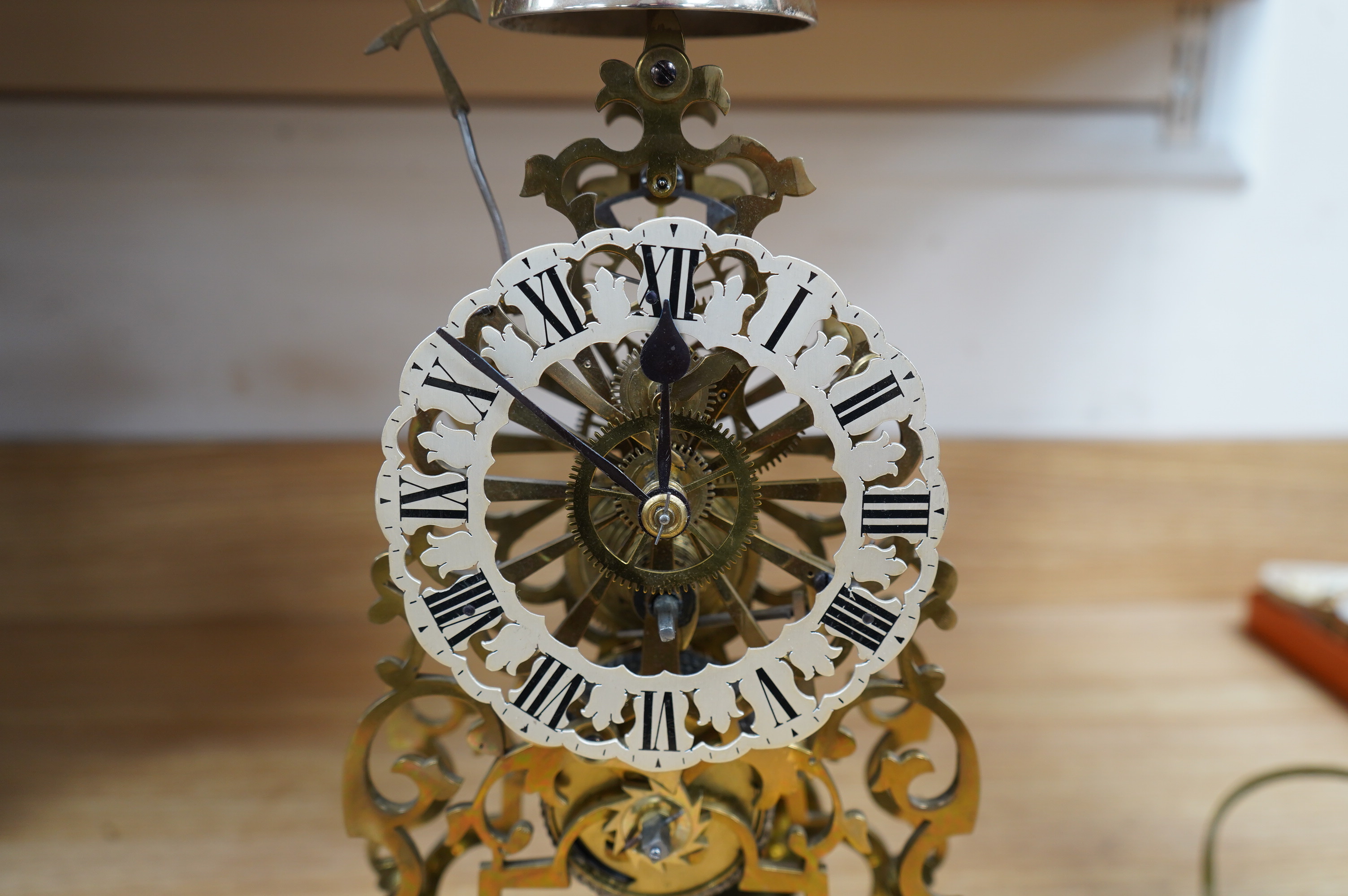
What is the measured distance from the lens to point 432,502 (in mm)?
798

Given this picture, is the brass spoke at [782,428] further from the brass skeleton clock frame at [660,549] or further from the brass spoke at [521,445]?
the brass spoke at [521,445]

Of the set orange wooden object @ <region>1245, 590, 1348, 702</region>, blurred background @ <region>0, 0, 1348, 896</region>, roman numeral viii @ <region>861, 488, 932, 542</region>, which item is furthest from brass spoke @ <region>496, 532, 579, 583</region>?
orange wooden object @ <region>1245, 590, 1348, 702</region>

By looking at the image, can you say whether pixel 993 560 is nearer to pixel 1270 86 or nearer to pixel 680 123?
pixel 1270 86

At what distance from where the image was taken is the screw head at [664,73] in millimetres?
788

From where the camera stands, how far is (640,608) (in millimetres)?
894

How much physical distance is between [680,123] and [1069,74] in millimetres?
993

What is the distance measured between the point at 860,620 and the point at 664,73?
1.41 ft

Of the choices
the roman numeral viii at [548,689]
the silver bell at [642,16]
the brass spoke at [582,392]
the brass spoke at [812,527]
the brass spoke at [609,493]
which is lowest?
the roman numeral viii at [548,689]

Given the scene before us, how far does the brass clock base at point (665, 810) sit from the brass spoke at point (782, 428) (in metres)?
0.18

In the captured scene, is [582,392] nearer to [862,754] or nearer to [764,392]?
[764,392]

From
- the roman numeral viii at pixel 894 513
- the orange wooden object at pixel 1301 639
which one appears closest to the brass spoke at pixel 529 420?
the roman numeral viii at pixel 894 513

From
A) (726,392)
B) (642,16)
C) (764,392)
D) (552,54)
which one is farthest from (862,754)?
(552,54)

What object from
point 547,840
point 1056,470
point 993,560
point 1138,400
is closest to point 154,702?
point 547,840

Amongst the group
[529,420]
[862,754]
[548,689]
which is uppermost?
Answer: [529,420]
